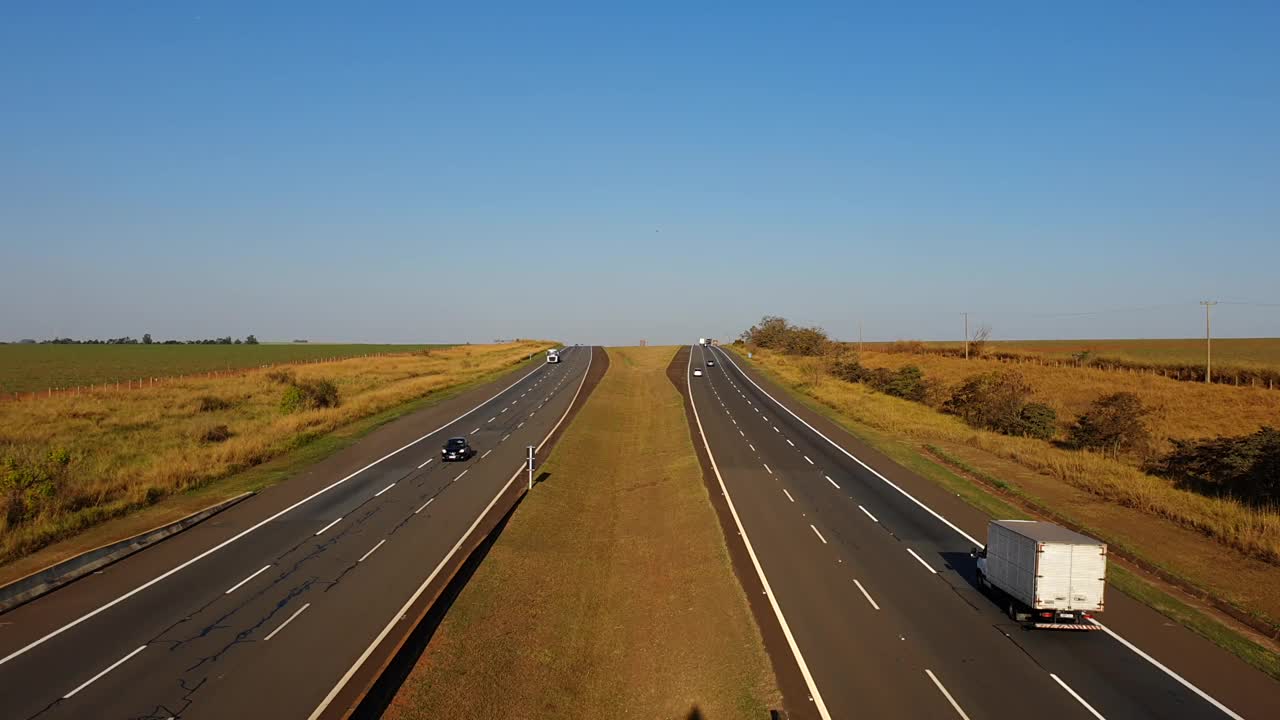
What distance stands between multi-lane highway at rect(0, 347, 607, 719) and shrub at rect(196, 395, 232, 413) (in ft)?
102

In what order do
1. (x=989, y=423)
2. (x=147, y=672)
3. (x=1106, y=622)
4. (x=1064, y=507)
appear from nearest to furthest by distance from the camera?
(x=147, y=672) → (x=1106, y=622) → (x=1064, y=507) → (x=989, y=423)

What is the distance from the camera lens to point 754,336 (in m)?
166

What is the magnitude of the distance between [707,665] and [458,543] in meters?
12.4

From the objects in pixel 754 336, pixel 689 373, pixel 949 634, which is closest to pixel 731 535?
pixel 949 634

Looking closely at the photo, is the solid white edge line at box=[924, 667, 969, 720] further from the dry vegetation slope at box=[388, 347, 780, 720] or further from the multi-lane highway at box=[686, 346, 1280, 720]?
the dry vegetation slope at box=[388, 347, 780, 720]

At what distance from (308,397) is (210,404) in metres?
9.61

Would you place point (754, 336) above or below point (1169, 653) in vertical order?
above

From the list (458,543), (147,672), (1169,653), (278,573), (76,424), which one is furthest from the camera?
(76,424)

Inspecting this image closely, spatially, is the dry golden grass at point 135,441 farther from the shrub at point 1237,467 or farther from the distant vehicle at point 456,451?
the shrub at point 1237,467

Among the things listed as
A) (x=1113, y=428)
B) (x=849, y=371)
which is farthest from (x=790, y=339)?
(x=1113, y=428)

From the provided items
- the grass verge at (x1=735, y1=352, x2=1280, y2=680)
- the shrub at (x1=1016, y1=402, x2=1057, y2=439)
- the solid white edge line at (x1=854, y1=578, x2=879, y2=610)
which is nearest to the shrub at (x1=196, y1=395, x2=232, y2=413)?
the grass verge at (x1=735, y1=352, x2=1280, y2=680)

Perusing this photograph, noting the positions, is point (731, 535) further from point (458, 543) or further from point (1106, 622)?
point (1106, 622)

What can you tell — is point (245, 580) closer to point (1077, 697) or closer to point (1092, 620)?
point (1077, 697)

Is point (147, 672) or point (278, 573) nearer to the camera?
point (147, 672)
